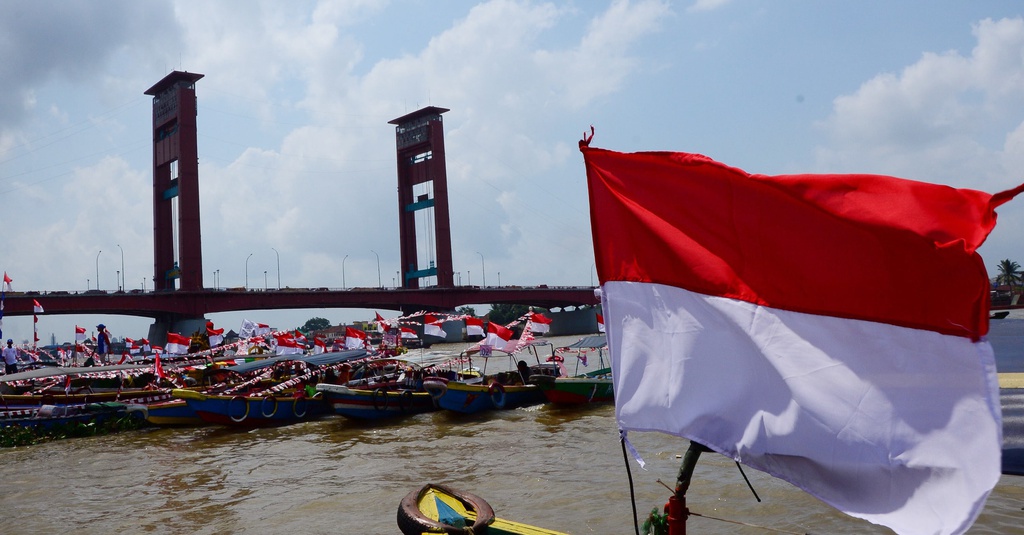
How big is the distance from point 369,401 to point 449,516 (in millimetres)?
16063

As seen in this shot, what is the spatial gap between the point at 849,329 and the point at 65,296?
7096cm

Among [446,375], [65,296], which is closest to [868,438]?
[446,375]

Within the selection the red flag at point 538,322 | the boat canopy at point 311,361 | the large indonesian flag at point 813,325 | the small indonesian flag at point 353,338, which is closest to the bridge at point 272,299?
the small indonesian flag at point 353,338

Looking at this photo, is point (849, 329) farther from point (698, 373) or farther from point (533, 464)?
point (533, 464)

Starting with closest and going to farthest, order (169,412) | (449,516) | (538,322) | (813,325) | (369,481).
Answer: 1. (813,325)
2. (449,516)
3. (369,481)
4. (169,412)
5. (538,322)

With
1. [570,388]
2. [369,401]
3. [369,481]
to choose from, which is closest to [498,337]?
[570,388]

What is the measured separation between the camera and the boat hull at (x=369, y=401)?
23281mm

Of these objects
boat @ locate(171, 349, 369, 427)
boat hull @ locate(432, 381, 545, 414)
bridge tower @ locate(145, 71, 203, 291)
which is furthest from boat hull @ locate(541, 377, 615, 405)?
bridge tower @ locate(145, 71, 203, 291)

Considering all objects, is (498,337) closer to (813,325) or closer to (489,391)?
(489,391)

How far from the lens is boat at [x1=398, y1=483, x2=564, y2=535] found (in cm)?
722

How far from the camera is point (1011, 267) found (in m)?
129

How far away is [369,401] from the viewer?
23578mm

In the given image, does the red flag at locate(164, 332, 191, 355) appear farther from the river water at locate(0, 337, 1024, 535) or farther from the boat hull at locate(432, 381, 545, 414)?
the boat hull at locate(432, 381, 545, 414)

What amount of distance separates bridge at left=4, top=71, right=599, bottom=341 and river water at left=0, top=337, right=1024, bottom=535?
49.7 metres
